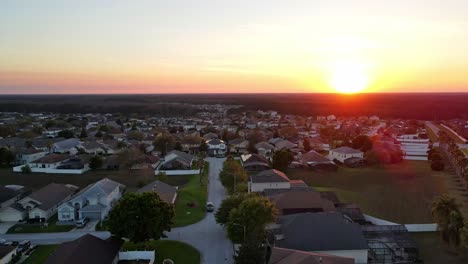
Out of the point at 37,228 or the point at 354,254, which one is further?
the point at 37,228

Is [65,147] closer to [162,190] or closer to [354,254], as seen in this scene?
[162,190]

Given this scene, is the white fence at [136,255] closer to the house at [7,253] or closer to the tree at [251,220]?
the tree at [251,220]

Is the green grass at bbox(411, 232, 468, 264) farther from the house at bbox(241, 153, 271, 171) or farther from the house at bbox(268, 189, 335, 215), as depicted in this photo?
the house at bbox(241, 153, 271, 171)

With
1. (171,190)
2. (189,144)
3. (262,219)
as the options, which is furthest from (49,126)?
(262,219)

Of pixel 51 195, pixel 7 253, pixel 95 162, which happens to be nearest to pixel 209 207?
pixel 51 195

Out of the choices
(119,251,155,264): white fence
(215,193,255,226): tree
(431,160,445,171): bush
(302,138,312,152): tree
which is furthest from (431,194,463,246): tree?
(302,138,312,152): tree

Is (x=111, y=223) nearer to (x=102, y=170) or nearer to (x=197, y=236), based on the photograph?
(x=197, y=236)

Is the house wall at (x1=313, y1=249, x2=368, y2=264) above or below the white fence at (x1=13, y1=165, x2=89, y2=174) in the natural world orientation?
above

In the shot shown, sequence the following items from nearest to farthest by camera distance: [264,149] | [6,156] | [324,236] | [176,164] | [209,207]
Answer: [324,236], [209,207], [176,164], [6,156], [264,149]
